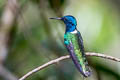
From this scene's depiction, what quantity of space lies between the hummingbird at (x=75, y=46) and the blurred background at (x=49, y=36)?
6.88 feet

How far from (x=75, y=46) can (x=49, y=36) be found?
89.6 inches

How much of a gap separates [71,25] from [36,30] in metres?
2.78

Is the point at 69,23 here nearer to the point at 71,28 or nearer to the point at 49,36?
the point at 71,28

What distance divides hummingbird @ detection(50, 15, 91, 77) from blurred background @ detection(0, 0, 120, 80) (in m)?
2.10

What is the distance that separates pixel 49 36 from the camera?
3.93 meters

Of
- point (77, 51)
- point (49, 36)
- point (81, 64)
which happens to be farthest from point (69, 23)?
point (49, 36)

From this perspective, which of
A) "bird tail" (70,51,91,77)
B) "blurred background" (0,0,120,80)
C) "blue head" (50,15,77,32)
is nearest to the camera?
"bird tail" (70,51,91,77)

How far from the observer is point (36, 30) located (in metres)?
4.47

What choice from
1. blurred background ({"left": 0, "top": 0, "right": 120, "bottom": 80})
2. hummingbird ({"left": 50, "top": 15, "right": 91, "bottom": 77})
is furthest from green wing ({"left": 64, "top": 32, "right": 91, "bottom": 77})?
blurred background ({"left": 0, "top": 0, "right": 120, "bottom": 80})

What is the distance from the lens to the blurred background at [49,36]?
4.03 m

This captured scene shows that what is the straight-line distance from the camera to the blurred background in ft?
13.2

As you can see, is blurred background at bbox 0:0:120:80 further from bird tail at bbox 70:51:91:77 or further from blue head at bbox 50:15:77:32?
bird tail at bbox 70:51:91:77

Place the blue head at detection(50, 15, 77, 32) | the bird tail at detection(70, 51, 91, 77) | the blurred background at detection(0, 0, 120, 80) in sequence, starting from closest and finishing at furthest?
1. the bird tail at detection(70, 51, 91, 77)
2. the blue head at detection(50, 15, 77, 32)
3. the blurred background at detection(0, 0, 120, 80)

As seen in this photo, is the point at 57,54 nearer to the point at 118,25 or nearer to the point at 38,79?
the point at 38,79
